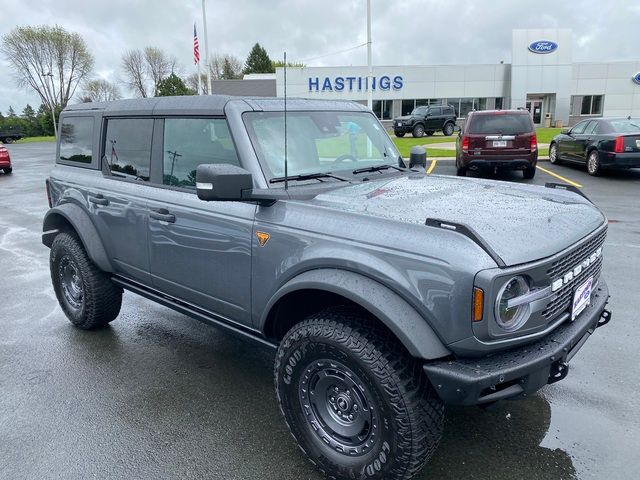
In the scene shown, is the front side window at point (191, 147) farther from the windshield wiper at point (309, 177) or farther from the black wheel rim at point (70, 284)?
the black wheel rim at point (70, 284)

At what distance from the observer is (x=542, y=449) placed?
2.89 meters

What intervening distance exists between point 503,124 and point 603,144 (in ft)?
9.21

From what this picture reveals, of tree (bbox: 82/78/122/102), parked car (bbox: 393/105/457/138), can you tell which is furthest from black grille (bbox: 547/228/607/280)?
tree (bbox: 82/78/122/102)

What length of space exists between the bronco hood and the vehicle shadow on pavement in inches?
31.8

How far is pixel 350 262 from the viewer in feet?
7.91

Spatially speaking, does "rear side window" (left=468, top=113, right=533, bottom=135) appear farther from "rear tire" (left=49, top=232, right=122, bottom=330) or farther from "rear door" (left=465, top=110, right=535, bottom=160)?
"rear tire" (left=49, top=232, right=122, bottom=330)

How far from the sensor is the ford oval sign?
3925cm

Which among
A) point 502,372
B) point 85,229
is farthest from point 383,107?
point 502,372

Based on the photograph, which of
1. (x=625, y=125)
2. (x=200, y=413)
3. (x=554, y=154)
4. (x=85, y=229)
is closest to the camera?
(x=200, y=413)

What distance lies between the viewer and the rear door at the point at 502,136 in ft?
41.5

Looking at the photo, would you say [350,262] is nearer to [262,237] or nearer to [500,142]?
[262,237]

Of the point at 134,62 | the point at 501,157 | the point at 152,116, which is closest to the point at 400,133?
the point at 501,157

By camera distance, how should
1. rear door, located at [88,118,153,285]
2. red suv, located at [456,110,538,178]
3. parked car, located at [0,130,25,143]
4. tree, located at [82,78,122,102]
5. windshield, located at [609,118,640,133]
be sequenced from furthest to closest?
tree, located at [82,78,122,102] → parked car, located at [0,130,25,143] → windshield, located at [609,118,640,133] → red suv, located at [456,110,538,178] → rear door, located at [88,118,153,285]

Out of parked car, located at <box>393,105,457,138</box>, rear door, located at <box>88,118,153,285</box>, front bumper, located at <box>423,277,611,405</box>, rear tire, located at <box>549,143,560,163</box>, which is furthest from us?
parked car, located at <box>393,105,457,138</box>
